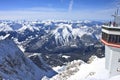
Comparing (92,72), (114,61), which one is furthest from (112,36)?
(92,72)

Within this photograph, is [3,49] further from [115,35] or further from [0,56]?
[115,35]

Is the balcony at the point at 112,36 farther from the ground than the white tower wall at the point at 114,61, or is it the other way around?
the balcony at the point at 112,36

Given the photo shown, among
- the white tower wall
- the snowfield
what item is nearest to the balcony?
the white tower wall

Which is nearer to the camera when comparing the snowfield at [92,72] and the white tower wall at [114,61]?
the white tower wall at [114,61]

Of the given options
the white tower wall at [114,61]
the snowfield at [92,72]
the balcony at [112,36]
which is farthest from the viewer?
the snowfield at [92,72]

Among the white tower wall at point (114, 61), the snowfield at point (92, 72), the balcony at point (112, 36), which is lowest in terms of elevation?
the snowfield at point (92, 72)

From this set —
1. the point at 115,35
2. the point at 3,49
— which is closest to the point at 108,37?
the point at 115,35

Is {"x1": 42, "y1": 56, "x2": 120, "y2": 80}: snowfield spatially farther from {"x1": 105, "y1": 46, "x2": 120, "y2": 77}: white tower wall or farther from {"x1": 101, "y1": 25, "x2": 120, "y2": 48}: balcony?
{"x1": 101, "y1": 25, "x2": 120, "y2": 48}: balcony

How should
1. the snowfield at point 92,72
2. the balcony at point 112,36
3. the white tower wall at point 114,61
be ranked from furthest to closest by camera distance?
1. the snowfield at point 92,72
2. the white tower wall at point 114,61
3. the balcony at point 112,36

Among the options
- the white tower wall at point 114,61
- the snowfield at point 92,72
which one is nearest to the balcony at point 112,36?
the white tower wall at point 114,61

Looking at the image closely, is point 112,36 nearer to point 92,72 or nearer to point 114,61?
point 114,61

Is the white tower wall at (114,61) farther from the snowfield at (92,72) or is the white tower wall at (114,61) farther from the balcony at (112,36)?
the snowfield at (92,72)
